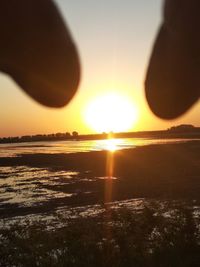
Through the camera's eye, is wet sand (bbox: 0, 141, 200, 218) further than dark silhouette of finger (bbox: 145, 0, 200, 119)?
Yes

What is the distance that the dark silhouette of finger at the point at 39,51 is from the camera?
2.32 feet

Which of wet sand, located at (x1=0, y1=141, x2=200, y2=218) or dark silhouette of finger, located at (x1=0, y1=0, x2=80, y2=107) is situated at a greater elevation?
dark silhouette of finger, located at (x1=0, y1=0, x2=80, y2=107)

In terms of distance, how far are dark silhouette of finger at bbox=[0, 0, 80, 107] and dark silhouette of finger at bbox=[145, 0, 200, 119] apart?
4.7 inches

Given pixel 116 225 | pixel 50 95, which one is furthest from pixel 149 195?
pixel 50 95

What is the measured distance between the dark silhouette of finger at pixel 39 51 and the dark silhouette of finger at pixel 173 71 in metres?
0.12

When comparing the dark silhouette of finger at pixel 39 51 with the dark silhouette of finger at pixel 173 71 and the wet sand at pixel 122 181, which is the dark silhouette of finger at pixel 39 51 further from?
the wet sand at pixel 122 181

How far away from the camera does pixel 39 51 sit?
2.44ft

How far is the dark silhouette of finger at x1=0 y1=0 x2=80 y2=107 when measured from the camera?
2.32 ft

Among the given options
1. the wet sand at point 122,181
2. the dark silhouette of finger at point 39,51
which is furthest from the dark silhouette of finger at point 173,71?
the wet sand at point 122,181

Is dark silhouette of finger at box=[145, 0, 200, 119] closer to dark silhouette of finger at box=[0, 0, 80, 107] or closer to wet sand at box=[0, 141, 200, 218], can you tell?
dark silhouette of finger at box=[0, 0, 80, 107]

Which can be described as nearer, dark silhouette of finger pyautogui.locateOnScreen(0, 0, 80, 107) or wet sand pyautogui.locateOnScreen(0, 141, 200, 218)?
dark silhouette of finger pyautogui.locateOnScreen(0, 0, 80, 107)

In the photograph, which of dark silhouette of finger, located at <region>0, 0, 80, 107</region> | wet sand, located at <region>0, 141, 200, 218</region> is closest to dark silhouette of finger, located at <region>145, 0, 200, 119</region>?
dark silhouette of finger, located at <region>0, 0, 80, 107</region>

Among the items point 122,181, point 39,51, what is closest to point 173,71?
point 39,51

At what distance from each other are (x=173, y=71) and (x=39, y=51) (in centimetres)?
21
